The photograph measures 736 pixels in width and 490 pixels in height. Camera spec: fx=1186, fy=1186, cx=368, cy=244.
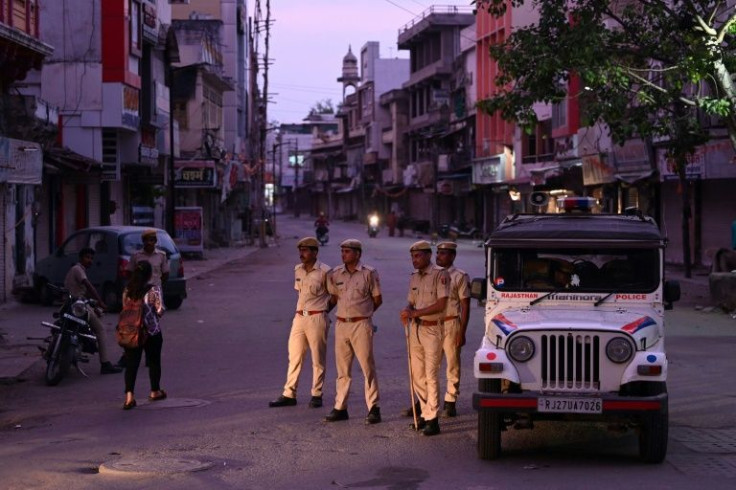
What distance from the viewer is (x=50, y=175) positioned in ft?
103

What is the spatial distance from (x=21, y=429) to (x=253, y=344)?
708 cm

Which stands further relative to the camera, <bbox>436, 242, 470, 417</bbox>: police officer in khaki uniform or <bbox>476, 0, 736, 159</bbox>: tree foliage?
<bbox>476, 0, 736, 159</bbox>: tree foliage

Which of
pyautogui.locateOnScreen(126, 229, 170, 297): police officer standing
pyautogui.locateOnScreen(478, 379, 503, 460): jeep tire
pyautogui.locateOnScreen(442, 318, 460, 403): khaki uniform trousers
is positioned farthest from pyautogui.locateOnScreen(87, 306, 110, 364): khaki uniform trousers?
pyautogui.locateOnScreen(478, 379, 503, 460): jeep tire

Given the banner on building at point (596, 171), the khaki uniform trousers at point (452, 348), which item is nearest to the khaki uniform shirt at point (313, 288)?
the khaki uniform trousers at point (452, 348)

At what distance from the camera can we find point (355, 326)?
11.2 metres

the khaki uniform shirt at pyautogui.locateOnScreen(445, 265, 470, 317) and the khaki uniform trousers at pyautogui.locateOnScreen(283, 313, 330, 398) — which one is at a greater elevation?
the khaki uniform shirt at pyautogui.locateOnScreen(445, 265, 470, 317)

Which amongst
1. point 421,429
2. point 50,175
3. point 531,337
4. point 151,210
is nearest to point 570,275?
point 531,337

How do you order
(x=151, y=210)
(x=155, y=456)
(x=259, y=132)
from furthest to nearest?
(x=259, y=132)
(x=151, y=210)
(x=155, y=456)

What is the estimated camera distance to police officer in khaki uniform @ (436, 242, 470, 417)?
11.0 meters

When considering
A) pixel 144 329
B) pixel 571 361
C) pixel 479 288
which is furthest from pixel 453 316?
pixel 144 329

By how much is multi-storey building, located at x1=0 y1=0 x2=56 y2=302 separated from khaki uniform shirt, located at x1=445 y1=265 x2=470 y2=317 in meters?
13.0

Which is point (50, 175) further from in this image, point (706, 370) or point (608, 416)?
point (608, 416)

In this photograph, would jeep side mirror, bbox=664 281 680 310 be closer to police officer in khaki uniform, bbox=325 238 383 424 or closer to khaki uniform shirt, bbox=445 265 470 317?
khaki uniform shirt, bbox=445 265 470 317

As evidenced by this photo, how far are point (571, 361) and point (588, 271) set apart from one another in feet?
3.86
